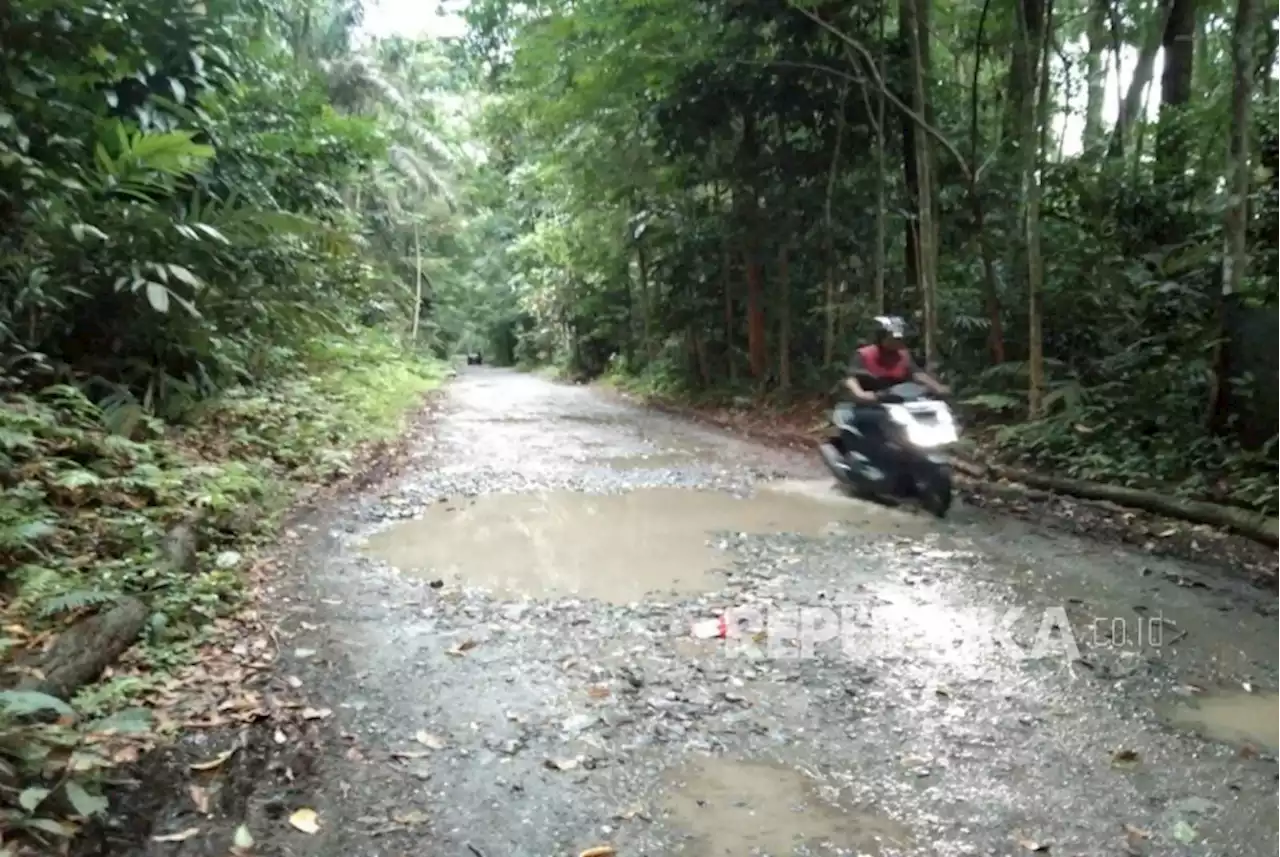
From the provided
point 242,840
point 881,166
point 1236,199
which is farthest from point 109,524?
point 881,166

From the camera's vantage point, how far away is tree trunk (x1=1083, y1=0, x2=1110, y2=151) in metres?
15.0

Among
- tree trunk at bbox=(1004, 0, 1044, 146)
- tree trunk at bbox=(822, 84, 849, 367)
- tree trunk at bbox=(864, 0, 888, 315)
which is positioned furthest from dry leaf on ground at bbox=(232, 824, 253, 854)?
tree trunk at bbox=(822, 84, 849, 367)

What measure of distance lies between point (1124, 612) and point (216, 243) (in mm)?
8248

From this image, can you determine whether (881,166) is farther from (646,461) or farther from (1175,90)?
(646,461)

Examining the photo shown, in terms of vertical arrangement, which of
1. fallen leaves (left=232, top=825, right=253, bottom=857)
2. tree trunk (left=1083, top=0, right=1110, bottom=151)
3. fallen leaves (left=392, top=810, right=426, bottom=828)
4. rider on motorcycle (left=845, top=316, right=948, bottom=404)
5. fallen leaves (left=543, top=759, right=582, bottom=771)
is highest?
tree trunk (left=1083, top=0, right=1110, bottom=151)

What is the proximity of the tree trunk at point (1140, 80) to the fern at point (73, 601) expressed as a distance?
13.6 meters

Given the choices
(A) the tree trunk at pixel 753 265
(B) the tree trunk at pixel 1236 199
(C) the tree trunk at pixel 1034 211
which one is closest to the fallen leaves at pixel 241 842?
(B) the tree trunk at pixel 1236 199

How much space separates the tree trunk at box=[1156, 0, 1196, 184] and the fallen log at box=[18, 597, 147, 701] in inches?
488

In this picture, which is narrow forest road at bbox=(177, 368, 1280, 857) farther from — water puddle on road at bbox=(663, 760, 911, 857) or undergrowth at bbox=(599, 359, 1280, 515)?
undergrowth at bbox=(599, 359, 1280, 515)

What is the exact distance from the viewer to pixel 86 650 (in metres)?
4.44

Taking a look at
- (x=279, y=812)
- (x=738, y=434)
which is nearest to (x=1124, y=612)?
(x=279, y=812)

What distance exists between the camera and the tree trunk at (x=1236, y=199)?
841cm

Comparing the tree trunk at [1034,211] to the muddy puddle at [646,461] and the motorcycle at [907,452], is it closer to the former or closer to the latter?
the motorcycle at [907,452]

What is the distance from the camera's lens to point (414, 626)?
574 cm
